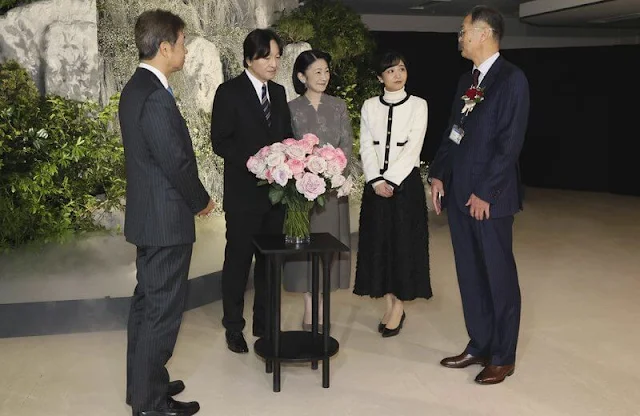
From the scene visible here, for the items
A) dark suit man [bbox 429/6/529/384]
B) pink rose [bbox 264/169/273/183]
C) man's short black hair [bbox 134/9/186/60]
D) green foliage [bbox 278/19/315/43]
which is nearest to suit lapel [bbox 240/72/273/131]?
pink rose [bbox 264/169/273/183]

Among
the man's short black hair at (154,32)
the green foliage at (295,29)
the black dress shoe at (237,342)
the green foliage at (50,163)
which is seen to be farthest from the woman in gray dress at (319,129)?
the green foliage at (295,29)

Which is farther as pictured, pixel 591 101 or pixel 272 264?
pixel 591 101

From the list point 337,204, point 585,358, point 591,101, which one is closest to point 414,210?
point 337,204

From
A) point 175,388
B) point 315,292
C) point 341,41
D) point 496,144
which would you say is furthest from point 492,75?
point 341,41

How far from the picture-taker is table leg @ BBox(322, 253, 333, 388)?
3.87 m

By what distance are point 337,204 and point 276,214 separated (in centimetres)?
Result: 36

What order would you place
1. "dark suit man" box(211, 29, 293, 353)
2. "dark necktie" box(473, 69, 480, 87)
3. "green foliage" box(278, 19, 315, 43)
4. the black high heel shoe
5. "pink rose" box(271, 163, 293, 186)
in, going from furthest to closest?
"green foliage" box(278, 19, 315, 43), the black high heel shoe, "dark suit man" box(211, 29, 293, 353), "dark necktie" box(473, 69, 480, 87), "pink rose" box(271, 163, 293, 186)

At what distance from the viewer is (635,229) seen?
8609 mm

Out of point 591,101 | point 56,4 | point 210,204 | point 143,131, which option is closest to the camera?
point 143,131

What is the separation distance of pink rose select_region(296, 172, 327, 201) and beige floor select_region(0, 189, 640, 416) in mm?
924

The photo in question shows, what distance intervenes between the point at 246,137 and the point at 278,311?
926mm

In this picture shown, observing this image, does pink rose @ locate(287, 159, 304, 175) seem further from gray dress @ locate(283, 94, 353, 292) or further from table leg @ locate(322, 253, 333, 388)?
gray dress @ locate(283, 94, 353, 292)

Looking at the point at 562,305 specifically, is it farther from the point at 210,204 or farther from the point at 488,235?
the point at 210,204

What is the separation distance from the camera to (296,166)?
12.3ft
